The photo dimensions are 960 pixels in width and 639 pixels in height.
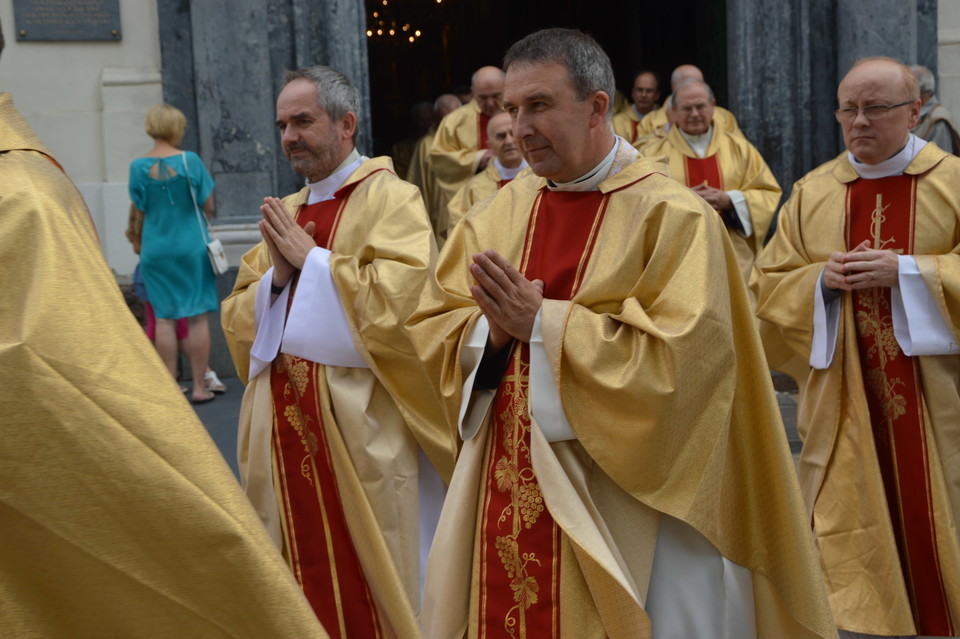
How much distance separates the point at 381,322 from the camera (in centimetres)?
365

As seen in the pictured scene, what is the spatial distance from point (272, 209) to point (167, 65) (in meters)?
4.80

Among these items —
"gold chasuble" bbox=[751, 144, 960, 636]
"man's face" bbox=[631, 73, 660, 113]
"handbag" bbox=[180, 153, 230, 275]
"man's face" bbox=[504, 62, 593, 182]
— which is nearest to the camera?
"man's face" bbox=[504, 62, 593, 182]

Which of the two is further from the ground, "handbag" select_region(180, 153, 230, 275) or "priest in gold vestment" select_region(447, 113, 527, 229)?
"priest in gold vestment" select_region(447, 113, 527, 229)

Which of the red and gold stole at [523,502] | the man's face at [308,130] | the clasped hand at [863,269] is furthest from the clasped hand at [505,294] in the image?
the clasped hand at [863,269]

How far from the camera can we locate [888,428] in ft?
13.1

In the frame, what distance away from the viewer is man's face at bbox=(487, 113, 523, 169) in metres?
6.43

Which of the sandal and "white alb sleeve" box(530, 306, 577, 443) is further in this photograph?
the sandal

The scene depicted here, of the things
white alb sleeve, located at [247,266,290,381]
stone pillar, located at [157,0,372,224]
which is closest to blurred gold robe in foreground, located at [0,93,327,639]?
white alb sleeve, located at [247,266,290,381]

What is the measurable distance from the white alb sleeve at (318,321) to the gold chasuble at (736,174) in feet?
11.3

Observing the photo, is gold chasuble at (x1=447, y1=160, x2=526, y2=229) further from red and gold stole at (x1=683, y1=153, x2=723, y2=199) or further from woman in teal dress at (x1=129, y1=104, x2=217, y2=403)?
woman in teal dress at (x1=129, y1=104, x2=217, y2=403)

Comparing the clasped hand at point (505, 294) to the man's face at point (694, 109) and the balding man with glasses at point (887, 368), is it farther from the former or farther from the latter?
the man's face at point (694, 109)

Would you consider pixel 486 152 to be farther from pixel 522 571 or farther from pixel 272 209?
pixel 522 571

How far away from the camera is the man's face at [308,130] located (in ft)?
12.4

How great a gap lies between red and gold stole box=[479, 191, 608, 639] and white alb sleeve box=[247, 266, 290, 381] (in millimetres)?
1150
